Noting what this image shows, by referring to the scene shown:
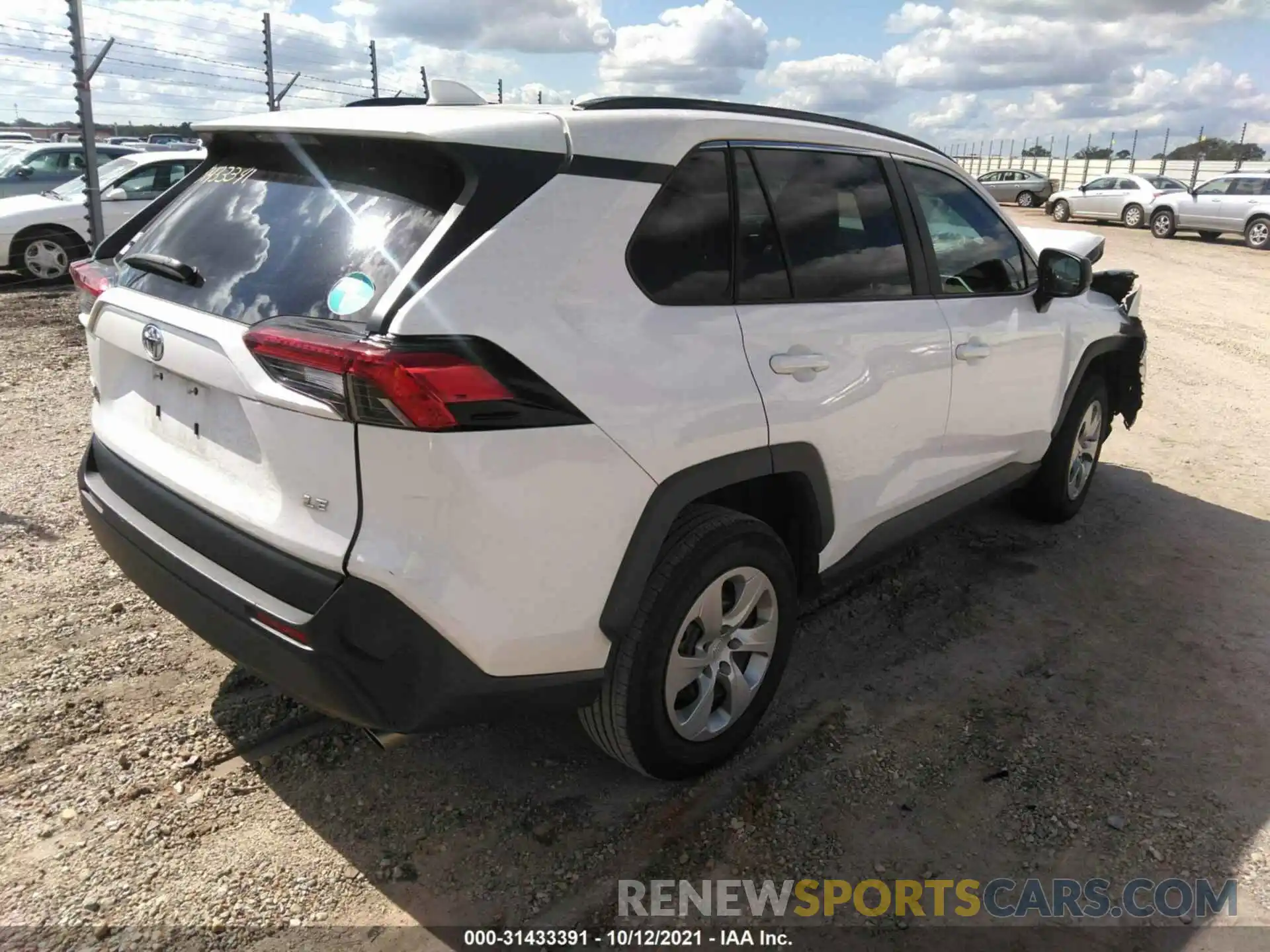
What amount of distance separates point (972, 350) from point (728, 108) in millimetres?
1433

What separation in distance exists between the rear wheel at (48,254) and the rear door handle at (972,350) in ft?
36.0

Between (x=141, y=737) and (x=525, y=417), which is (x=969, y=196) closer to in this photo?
(x=525, y=417)

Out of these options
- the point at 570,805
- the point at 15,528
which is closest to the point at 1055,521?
the point at 570,805

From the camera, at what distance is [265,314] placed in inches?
86.7

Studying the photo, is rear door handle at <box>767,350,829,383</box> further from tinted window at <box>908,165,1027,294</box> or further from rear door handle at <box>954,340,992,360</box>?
tinted window at <box>908,165,1027,294</box>

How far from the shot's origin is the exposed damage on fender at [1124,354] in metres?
5.01

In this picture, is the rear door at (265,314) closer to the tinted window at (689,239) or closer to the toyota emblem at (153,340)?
the toyota emblem at (153,340)

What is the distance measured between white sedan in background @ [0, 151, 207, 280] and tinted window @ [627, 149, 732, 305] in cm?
993

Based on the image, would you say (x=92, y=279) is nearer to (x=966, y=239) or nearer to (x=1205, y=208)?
(x=966, y=239)

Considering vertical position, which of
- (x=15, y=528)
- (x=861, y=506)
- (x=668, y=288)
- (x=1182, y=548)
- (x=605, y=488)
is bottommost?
(x=1182, y=548)

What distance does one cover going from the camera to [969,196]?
390 centimetres

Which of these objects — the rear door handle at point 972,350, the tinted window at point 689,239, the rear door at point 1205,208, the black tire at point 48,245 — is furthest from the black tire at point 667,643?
the rear door at point 1205,208

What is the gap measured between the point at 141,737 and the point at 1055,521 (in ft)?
14.3

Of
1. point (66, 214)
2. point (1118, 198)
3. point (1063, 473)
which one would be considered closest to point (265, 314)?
point (1063, 473)
